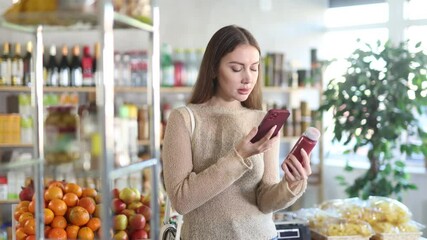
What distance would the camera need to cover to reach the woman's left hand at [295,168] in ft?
7.06

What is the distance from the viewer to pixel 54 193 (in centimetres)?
253

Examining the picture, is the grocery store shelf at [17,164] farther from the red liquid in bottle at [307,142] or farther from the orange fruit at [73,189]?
the red liquid in bottle at [307,142]

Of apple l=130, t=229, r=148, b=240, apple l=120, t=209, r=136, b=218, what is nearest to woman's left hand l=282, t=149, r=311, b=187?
apple l=130, t=229, r=148, b=240

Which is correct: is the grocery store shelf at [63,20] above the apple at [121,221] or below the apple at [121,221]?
above

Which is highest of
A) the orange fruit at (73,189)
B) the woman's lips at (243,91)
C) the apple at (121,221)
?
the woman's lips at (243,91)

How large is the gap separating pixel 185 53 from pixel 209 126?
421 centimetres

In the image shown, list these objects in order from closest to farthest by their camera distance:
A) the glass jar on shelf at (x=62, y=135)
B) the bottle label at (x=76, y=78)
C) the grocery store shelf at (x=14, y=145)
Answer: the glass jar on shelf at (x=62, y=135) < the grocery store shelf at (x=14, y=145) < the bottle label at (x=76, y=78)

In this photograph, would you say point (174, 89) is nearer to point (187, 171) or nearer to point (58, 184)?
point (58, 184)

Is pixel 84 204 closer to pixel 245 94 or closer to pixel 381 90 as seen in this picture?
→ pixel 245 94

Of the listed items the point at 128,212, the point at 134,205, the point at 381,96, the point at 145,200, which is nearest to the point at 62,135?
the point at 128,212

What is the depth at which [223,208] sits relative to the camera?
2.13 metres

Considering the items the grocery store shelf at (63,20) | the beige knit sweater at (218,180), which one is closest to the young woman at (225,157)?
the beige knit sweater at (218,180)

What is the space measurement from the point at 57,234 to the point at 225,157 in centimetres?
70

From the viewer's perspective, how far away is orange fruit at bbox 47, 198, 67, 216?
96.3 inches
